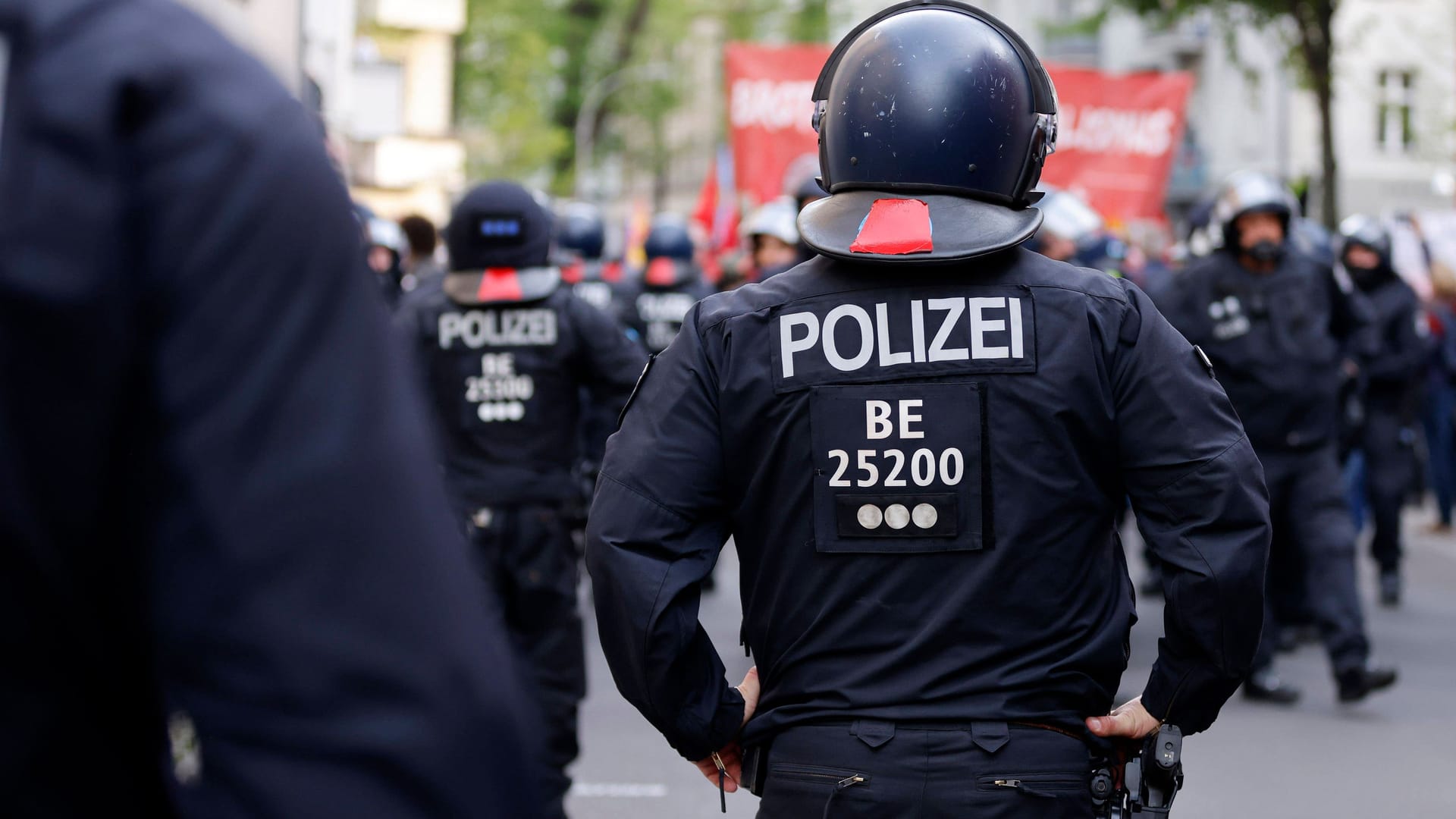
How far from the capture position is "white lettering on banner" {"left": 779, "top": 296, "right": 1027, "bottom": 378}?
288 cm

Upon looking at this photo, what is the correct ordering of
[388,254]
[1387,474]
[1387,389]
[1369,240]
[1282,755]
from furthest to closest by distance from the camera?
[1369,240]
[1387,389]
[1387,474]
[388,254]
[1282,755]

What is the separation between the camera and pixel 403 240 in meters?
12.5

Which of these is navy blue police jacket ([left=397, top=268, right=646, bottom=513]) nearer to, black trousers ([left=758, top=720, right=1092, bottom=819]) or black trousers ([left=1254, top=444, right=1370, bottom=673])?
black trousers ([left=1254, top=444, right=1370, bottom=673])

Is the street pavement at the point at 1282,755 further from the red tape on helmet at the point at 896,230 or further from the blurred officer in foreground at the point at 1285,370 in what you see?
the red tape on helmet at the point at 896,230

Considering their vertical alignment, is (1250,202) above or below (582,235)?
above

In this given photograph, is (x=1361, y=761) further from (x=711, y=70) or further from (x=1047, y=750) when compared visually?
(x=711, y=70)

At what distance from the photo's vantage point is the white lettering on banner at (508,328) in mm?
6262

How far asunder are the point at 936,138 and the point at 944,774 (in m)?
1.01

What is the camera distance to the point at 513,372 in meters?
6.25

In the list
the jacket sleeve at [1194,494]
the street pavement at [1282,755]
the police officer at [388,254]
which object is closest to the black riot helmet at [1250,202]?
the street pavement at [1282,755]

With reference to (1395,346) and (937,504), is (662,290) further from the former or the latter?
(937,504)

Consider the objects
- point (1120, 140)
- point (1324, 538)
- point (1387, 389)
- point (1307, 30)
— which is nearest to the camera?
point (1324, 538)

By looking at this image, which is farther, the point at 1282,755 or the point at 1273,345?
the point at 1273,345

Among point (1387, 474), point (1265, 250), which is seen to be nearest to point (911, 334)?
point (1265, 250)
